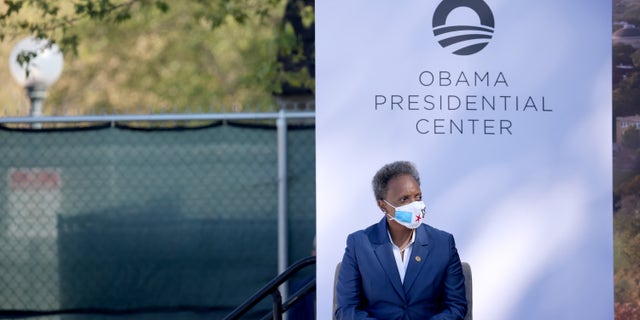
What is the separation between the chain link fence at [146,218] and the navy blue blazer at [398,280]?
3.42 m

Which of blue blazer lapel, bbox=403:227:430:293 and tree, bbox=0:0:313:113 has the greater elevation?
tree, bbox=0:0:313:113

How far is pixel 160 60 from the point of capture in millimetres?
24047

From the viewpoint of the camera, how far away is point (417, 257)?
3.85 metres

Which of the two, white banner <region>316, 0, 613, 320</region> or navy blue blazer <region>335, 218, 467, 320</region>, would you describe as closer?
navy blue blazer <region>335, 218, 467, 320</region>

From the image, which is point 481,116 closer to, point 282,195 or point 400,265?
point 400,265

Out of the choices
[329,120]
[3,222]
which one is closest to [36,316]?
[3,222]

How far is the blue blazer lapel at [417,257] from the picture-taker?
3818 millimetres

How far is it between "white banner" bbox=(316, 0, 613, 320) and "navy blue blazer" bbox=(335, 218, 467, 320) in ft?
0.25

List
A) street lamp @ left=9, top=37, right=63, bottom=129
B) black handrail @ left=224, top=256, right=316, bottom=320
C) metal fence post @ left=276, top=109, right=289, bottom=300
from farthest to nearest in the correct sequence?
street lamp @ left=9, top=37, right=63, bottom=129 → metal fence post @ left=276, top=109, right=289, bottom=300 → black handrail @ left=224, top=256, right=316, bottom=320

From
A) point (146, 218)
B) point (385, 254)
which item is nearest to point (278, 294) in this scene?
point (385, 254)

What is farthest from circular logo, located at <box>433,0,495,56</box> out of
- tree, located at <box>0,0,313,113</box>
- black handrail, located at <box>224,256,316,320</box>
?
tree, located at <box>0,0,313,113</box>

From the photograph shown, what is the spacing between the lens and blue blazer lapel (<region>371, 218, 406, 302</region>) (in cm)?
382

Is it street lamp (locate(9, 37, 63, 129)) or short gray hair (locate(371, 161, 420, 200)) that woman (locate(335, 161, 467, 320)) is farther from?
street lamp (locate(9, 37, 63, 129))

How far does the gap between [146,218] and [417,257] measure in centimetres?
392
